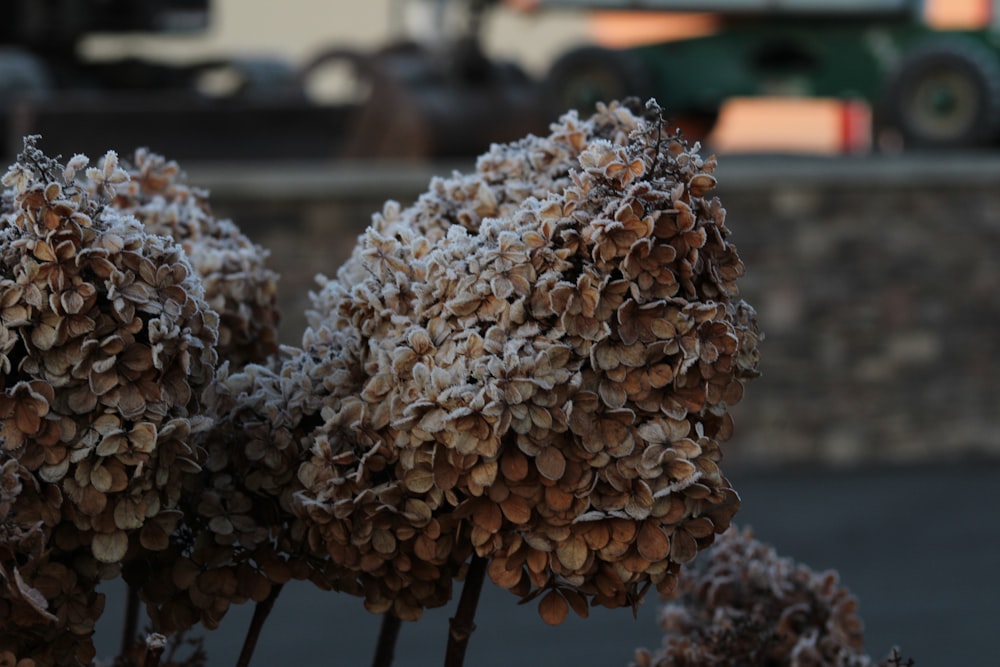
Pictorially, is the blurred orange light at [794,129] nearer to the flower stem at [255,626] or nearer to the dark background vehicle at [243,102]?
the dark background vehicle at [243,102]

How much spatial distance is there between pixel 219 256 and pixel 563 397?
0.83 meters

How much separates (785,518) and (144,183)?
6710 millimetres

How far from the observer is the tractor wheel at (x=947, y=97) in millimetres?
10938

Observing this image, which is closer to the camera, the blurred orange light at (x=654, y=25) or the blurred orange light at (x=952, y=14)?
the blurred orange light at (x=952, y=14)

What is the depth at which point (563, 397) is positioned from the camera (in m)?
1.69

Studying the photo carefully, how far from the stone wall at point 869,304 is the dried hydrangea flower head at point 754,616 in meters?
7.07

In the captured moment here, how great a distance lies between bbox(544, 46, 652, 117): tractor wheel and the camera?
36.1 ft

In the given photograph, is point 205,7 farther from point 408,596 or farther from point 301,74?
point 408,596

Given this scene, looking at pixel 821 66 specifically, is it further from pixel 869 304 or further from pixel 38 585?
pixel 38 585

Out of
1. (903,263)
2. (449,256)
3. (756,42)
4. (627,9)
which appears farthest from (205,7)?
(449,256)

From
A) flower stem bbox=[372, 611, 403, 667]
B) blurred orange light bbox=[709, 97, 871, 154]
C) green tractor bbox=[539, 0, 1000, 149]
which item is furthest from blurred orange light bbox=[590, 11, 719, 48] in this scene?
flower stem bbox=[372, 611, 403, 667]

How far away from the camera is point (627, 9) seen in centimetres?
1155

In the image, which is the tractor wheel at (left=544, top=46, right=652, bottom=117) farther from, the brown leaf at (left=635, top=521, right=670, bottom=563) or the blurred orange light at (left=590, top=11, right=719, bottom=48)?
the brown leaf at (left=635, top=521, right=670, bottom=563)

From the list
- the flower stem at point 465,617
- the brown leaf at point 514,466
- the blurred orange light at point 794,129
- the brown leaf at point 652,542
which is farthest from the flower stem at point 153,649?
the blurred orange light at point 794,129
